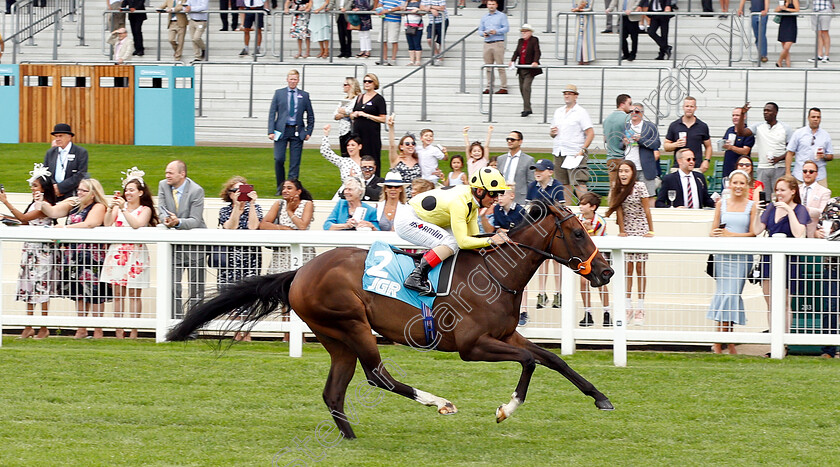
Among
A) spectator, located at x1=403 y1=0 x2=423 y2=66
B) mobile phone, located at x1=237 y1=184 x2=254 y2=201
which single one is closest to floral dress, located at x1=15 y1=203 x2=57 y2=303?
mobile phone, located at x1=237 y1=184 x2=254 y2=201

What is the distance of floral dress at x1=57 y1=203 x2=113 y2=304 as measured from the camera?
27.6ft

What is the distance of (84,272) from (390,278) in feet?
10.5

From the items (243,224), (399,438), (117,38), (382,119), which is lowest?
(399,438)

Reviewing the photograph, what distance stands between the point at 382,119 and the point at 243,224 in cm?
352

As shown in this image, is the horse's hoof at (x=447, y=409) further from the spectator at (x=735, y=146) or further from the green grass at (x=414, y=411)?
the spectator at (x=735, y=146)

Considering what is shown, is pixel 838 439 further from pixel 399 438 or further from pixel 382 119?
pixel 382 119

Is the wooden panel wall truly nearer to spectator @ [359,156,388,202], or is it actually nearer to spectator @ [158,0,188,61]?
spectator @ [158,0,188,61]

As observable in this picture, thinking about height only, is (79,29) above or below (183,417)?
above

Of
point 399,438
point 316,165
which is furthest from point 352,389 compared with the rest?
point 316,165

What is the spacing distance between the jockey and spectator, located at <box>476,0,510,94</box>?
9.72 meters

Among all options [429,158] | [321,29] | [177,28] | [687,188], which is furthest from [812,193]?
[177,28]

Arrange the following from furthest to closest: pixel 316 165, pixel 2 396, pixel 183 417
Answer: pixel 316 165 < pixel 2 396 < pixel 183 417

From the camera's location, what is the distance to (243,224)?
914 centimetres

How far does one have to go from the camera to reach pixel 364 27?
17875mm
